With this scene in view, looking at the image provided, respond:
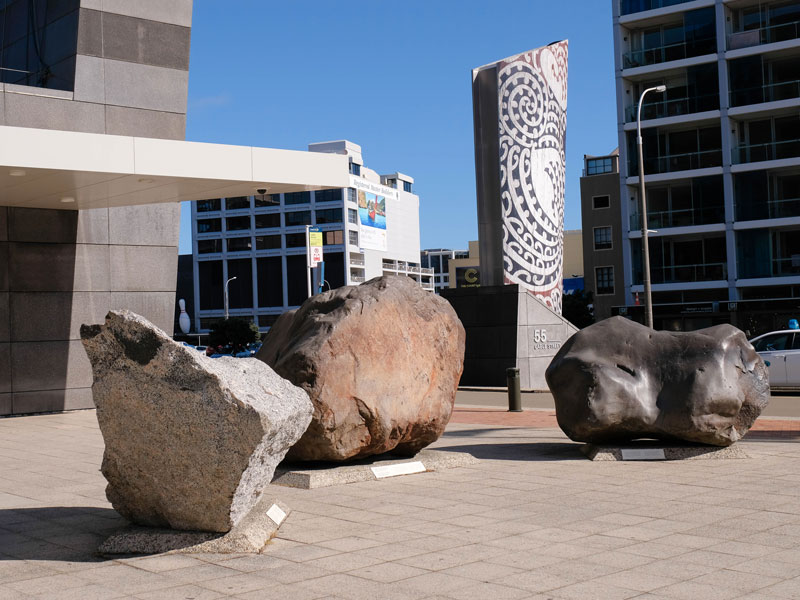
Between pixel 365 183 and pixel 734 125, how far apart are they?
68.7 meters

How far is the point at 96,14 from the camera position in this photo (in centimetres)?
1814

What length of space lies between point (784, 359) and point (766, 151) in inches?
952

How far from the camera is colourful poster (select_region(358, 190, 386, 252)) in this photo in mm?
108062

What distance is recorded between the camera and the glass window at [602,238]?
60.8 metres

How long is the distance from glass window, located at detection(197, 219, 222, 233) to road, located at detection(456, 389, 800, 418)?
286 feet

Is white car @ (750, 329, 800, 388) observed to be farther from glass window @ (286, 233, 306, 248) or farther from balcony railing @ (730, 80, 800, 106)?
glass window @ (286, 233, 306, 248)

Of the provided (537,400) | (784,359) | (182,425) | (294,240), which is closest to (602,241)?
(784,359)

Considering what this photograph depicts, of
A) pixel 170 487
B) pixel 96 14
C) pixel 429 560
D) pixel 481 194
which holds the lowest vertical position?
pixel 429 560

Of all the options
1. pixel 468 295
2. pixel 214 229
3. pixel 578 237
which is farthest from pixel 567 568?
pixel 214 229

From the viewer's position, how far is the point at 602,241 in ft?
200

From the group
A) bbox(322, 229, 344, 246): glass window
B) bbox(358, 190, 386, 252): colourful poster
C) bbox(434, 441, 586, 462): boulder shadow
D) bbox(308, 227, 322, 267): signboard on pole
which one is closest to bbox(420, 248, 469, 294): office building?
bbox(358, 190, 386, 252): colourful poster

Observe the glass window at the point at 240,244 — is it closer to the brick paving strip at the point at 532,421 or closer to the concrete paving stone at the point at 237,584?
the brick paving strip at the point at 532,421

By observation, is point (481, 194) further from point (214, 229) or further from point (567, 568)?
point (214, 229)

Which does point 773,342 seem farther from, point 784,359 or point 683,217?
point 683,217
